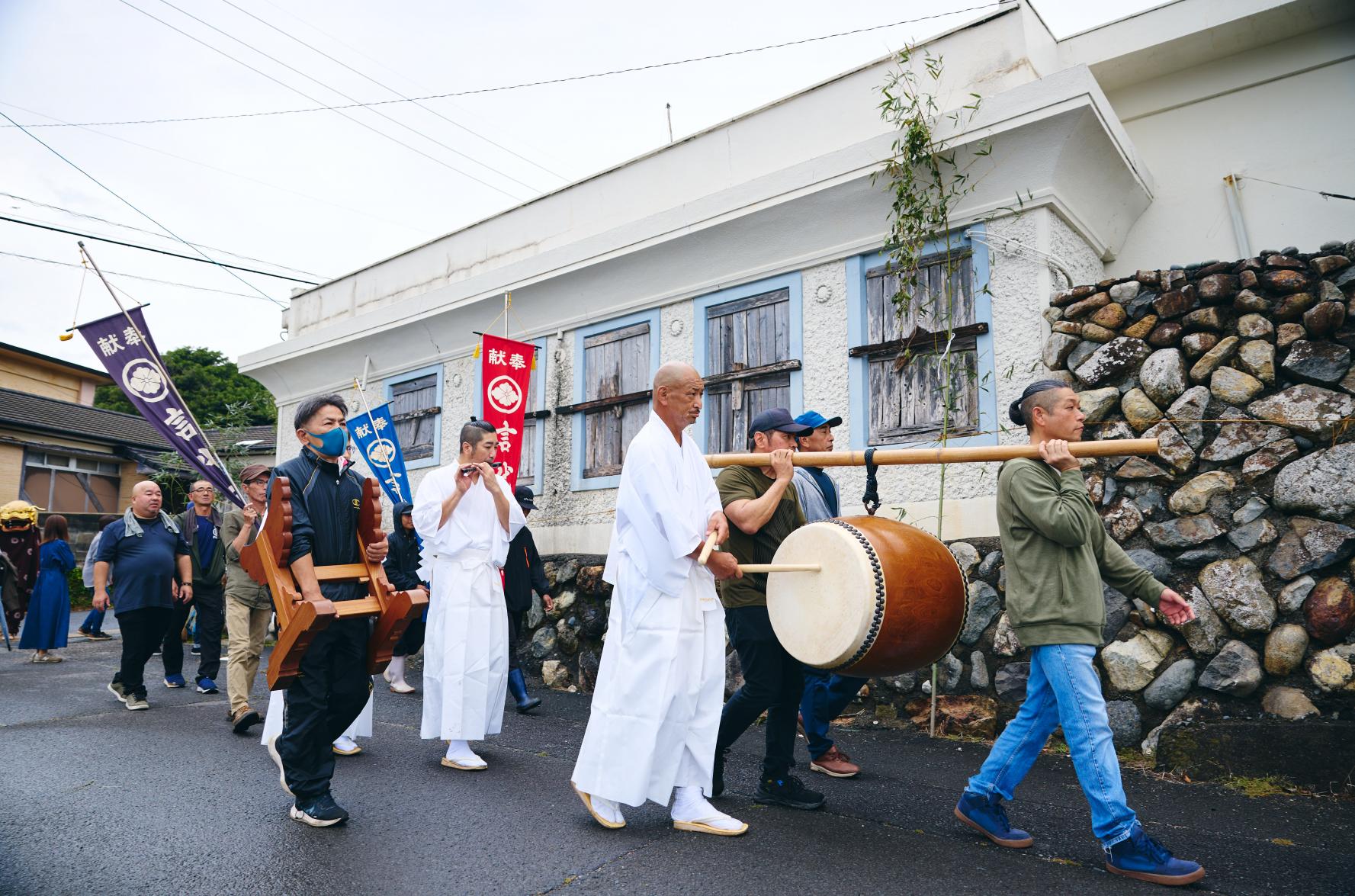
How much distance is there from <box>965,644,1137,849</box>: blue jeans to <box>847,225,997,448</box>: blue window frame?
10.2 feet

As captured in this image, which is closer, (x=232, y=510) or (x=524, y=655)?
(x=232, y=510)

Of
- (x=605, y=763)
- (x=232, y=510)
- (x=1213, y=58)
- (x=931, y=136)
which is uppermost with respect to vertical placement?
(x=1213, y=58)

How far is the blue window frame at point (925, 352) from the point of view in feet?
21.4

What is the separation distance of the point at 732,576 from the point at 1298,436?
3.40 m

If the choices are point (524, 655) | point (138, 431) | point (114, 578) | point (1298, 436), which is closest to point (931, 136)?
point (1298, 436)

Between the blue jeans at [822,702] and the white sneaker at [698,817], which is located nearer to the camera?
the white sneaker at [698,817]

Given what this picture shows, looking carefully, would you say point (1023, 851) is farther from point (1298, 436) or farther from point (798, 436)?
point (1298, 436)

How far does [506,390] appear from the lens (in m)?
8.95

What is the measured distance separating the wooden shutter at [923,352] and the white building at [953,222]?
0.03 m

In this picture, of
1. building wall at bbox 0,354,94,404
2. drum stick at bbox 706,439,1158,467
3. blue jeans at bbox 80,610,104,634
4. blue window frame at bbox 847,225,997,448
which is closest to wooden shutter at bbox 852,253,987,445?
blue window frame at bbox 847,225,997,448

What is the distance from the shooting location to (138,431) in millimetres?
29438

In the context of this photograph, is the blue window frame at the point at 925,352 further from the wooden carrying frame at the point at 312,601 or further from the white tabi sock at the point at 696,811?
the wooden carrying frame at the point at 312,601

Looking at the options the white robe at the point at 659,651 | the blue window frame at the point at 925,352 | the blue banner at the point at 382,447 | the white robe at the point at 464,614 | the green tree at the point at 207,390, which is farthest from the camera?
the green tree at the point at 207,390

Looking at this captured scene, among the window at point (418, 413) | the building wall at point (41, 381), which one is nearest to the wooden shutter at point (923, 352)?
the window at point (418, 413)
